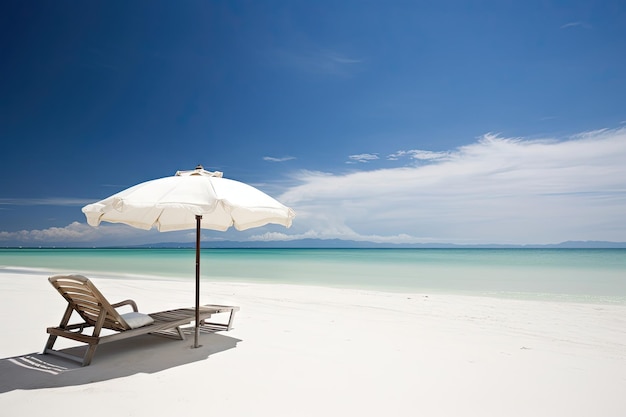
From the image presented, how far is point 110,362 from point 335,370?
7.30 ft

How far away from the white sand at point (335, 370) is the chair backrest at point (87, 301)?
0.38 m

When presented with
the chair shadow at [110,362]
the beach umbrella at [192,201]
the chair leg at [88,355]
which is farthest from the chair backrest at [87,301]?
the beach umbrella at [192,201]

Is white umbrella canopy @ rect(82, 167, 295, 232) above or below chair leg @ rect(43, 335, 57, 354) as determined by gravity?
above

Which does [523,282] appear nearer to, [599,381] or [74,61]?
[599,381]

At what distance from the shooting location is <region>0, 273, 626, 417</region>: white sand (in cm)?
291

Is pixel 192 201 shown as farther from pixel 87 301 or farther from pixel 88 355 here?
pixel 88 355

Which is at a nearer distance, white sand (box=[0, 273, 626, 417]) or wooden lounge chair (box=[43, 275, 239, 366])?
white sand (box=[0, 273, 626, 417])

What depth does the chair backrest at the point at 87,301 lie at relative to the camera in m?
3.61

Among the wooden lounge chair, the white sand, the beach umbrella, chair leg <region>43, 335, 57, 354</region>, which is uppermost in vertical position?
the beach umbrella

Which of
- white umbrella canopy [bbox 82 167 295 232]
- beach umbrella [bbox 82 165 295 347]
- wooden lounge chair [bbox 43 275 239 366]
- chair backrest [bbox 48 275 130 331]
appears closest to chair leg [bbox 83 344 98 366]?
wooden lounge chair [bbox 43 275 239 366]

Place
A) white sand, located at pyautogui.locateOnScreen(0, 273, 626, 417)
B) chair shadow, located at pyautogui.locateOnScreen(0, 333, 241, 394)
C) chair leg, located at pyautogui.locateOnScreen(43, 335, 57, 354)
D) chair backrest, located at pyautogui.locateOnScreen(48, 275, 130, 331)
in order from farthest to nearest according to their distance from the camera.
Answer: chair leg, located at pyautogui.locateOnScreen(43, 335, 57, 354) < chair backrest, located at pyautogui.locateOnScreen(48, 275, 130, 331) < chair shadow, located at pyautogui.locateOnScreen(0, 333, 241, 394) < white sand, located at pyautogui.locateOnScreen(0, 273, 626, 417)

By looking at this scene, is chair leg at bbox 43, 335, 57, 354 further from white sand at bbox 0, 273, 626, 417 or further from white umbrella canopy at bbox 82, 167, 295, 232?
white umbrella canopy at bbox 82, 167, 295, 232

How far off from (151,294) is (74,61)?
14845 mm

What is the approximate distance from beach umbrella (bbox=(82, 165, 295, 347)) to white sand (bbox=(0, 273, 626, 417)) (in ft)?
3.02
